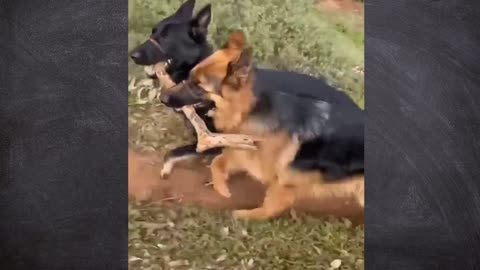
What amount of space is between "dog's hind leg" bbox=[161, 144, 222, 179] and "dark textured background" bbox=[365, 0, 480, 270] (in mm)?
476

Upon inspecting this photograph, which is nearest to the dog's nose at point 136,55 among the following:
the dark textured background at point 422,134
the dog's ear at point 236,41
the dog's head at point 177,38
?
the dog's head at point 177,38

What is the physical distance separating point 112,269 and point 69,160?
344 mm

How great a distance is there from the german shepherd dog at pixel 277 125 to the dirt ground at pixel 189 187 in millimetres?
24

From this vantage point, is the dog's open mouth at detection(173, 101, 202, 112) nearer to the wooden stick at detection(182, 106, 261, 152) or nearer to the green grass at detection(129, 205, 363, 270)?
the wooden stick at detection(182, 106, 261, 152)

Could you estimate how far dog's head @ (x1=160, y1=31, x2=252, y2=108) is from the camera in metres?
1.71

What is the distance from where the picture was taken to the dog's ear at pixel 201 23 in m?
1.71

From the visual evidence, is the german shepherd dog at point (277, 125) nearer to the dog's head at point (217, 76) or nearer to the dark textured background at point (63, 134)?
the dog's head at point (217, 76)

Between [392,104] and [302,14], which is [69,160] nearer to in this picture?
[302,14]

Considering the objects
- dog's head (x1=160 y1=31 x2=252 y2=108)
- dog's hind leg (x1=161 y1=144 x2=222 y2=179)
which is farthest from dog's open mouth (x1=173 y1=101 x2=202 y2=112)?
dog's hind leg (x1=161 y1=144 x2=222 y2=179)

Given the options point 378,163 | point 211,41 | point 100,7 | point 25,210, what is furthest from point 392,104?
point 25,210

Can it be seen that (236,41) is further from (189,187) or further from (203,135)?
(189,187)

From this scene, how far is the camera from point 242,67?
1723 mm

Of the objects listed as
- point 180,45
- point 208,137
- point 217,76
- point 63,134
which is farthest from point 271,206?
point 63,134

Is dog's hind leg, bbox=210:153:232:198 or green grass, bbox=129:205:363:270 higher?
dog's hind leg, bbox=210:153:232:198
